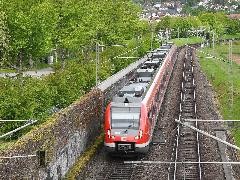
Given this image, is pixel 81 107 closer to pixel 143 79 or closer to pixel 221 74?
pixel 143 79

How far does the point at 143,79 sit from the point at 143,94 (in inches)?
239

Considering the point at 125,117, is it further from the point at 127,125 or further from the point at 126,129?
the point at 126,129

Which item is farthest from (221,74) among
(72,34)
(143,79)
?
(143,79)

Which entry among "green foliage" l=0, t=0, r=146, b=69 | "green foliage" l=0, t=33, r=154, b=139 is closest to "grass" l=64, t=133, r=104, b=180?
"green foliage" l=0, t=33, r=154, b=139

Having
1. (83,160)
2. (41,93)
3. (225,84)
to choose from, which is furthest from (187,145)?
(225,84)

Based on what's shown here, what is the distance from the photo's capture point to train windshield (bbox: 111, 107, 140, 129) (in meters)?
27.0

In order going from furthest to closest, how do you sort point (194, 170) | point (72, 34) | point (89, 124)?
point (72, 34)
point (89, 124)
point (194, 170)

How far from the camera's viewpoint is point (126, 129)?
27.0 m

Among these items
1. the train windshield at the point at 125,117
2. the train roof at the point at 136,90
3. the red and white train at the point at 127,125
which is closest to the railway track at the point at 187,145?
the red and white train at the point at 127,125

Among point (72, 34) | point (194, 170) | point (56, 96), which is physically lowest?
point (194, 170)

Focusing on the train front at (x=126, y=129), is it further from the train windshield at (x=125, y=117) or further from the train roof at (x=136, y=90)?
the train roof at (x=136, y=90)

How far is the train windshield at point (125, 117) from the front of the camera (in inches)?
1064

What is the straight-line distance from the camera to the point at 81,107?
1137 inches

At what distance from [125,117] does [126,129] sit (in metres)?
0.64
